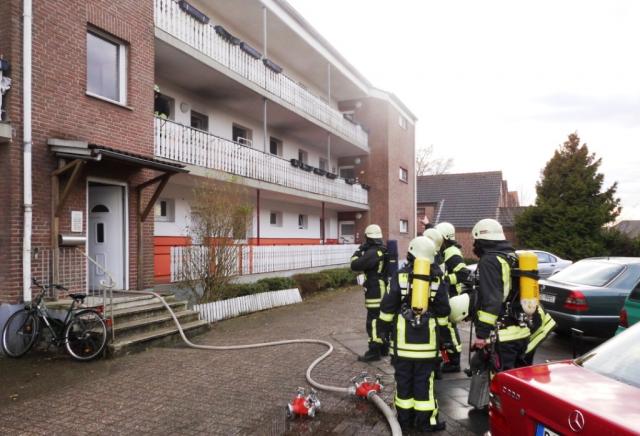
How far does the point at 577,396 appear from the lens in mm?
2312

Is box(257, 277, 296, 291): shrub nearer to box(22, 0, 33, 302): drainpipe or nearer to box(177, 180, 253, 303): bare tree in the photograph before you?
box(177, 180, 253, 303): bare tree

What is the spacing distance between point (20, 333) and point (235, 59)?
345 inches

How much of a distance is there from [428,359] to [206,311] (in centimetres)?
615

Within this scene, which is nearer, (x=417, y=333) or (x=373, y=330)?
(x=417, y=333)

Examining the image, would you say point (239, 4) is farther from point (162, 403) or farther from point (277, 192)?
point (162, 403)

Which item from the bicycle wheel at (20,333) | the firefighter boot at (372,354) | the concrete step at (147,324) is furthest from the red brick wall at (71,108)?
the firefighter boot at (372,354)

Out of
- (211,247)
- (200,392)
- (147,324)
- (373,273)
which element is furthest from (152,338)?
(373,273)

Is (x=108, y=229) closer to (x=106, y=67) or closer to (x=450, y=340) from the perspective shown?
(x=106, y=67)

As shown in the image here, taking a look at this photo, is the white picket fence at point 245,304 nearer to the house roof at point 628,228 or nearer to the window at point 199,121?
the window at point 199,121

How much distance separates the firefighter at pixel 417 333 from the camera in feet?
12.7

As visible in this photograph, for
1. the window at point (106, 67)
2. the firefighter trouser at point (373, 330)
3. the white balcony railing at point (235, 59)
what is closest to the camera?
the firefighter trouser at point (373, 330)

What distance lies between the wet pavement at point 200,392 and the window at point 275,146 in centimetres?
1102

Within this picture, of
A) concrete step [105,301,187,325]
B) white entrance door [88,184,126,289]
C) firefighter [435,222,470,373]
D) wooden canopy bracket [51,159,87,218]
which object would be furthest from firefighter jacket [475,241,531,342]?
white entrance door [88,184,126,289]

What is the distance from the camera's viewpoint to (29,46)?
24.2ft
